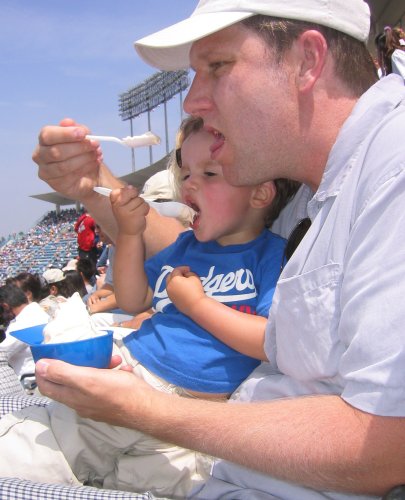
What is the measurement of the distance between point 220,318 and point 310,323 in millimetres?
403

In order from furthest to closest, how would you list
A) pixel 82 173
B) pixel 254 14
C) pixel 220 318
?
pixel 82 173 → pixel 220 318 → pixel 254 14

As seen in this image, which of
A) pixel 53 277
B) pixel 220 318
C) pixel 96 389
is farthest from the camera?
pixel 53 277

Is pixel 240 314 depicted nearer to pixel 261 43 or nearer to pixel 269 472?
pixel 269 472

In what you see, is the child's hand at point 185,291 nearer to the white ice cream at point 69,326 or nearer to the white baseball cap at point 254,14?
the white ice cream at point 69,326

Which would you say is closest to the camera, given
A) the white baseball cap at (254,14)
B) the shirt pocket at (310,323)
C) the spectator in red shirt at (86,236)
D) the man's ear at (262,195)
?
the shirt pocket at (310,323)

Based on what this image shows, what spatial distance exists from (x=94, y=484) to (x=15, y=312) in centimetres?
500

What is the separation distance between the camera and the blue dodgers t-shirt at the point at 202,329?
5.03ft

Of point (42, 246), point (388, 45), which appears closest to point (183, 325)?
point (388, 45)

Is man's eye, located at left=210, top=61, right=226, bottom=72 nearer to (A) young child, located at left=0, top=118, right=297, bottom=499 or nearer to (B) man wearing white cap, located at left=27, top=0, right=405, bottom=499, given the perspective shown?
(B) man wearing white cap, located at left=27, top=0, right=405, bottom=499

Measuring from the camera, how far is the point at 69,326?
1328mm

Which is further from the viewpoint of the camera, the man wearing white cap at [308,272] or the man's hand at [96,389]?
the man's hand at [96,389]

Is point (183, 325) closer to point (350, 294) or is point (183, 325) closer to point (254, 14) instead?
point (350, 294)

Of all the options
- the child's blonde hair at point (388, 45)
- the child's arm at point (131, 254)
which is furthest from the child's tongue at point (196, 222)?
the child's blonde hair at point (388, 45)

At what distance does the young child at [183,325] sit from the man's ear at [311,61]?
460 mm
